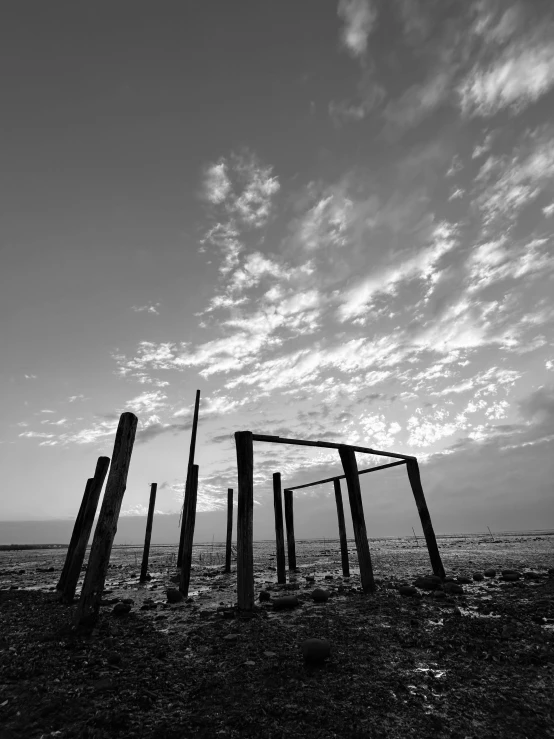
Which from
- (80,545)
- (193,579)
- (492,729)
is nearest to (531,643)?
(492,729)

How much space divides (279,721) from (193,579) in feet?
46.0

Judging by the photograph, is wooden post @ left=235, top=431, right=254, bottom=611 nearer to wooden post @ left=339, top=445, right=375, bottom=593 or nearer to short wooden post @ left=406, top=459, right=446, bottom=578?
wooden post @ left=339, top=445, right=375, bottom=593

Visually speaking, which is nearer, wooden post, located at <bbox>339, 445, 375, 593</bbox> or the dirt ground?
the dirt ground

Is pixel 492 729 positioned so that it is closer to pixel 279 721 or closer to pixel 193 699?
pixel 279 721

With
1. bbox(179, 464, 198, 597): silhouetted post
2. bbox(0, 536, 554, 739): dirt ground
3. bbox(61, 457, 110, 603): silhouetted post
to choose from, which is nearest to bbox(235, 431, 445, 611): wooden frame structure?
bbox(0, 536, 554, 739): dirt ground

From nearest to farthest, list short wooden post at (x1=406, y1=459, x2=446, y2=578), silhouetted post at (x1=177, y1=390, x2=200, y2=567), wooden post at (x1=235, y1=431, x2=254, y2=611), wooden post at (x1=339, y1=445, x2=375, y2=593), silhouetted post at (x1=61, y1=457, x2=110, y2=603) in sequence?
wooden post at (x1=235, y1=431, x2=254, y2=611) → wooden post at (x1=339, y1=445, x2=375, y2=593) → silhouetted post at (x1=61, y1=457, x2=110, y2=603) → short wooden post at (x1=406, y1=459, x2=446, y2=578) → silhouetted post at (x1=177, y1=390, x2=200, y2=567)

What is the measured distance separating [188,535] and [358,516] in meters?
5.56

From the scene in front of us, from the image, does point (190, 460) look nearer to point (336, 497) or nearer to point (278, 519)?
point (278, 519)

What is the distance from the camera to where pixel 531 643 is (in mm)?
5777

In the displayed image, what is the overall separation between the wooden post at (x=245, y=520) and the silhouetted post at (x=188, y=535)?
114 inches

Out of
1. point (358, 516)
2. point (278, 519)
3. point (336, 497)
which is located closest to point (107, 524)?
point (358, 516)

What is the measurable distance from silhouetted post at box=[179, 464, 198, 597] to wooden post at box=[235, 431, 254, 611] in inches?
114

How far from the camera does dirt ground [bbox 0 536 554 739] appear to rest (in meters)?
3.68

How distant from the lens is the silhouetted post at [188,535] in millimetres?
11391
